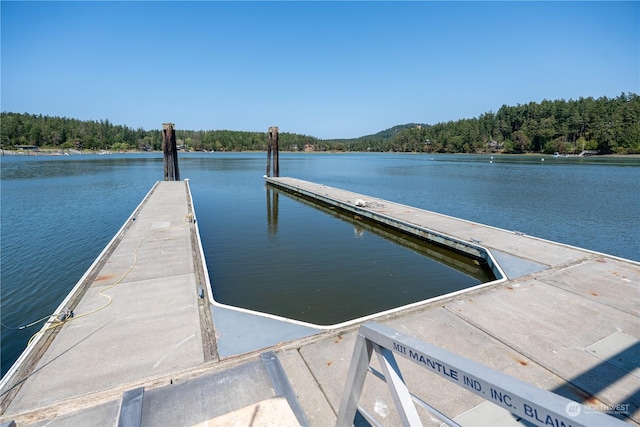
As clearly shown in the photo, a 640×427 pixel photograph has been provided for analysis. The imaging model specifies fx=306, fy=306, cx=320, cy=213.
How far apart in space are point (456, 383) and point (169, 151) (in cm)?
2611

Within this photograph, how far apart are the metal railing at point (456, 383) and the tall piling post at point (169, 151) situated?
24.7 m

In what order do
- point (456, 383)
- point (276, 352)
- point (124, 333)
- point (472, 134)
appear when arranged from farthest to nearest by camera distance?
point (472, 134) → point (124, 333) → point (276, 352) → point (456, 383)

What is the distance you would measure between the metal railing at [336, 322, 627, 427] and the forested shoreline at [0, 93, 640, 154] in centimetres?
10321

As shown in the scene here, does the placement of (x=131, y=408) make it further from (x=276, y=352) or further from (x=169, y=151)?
(x=169, y=151)

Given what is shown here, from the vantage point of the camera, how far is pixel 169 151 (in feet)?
77.7

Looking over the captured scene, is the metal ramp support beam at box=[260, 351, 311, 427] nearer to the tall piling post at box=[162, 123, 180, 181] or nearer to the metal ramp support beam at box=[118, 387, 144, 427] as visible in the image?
the metal ramp support beam at box=[118, 387, 144, 427]

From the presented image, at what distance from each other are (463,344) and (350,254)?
18.7ft

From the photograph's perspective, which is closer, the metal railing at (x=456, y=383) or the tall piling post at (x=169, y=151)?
the metal railing at (x=456, y=383)

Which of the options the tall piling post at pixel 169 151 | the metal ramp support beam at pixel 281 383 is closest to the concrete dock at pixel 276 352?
the metal ramp support beam at pixel 281 383

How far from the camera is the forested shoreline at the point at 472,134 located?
78.6 m

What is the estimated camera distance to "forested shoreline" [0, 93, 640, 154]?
78.6 meters

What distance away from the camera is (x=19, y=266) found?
336 inches

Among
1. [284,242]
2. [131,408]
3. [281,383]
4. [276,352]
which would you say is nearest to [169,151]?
[284,242]

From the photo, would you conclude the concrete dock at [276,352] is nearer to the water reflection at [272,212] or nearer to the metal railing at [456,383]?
the metal railing at [456,383]
